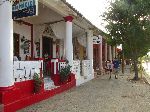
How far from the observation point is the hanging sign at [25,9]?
30.1ft

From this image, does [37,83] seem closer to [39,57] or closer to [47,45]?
[39,57]

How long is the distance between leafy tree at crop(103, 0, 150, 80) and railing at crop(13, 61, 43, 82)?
10.8 meters

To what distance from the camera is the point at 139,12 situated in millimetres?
21391

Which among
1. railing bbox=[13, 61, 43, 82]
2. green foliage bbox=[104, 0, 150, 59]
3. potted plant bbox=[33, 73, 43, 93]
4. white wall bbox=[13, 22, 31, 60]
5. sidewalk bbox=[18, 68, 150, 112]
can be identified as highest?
green foliage bbox=[104, 0, 150, 59]

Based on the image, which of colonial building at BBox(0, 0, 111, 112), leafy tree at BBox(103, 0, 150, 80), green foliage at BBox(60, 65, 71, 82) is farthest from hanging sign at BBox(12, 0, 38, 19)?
leafy tree at BBox(103, 0, 150, 80)

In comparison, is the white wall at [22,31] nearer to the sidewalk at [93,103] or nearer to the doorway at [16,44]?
the doorway at [16,44]

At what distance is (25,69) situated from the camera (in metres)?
11.1

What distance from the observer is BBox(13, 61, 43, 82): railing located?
10.5 m

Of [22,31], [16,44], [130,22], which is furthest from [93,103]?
[130,22]

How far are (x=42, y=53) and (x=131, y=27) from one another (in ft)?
21.8

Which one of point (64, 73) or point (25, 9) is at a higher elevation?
point (25, 9)

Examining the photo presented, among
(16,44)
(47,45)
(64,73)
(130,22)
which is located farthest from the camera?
(130,22)

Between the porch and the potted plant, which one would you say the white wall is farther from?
the potted plant

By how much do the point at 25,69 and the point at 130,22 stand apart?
1228cm
